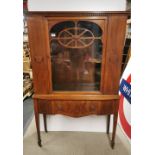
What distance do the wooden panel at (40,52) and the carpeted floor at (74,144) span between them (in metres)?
0.73

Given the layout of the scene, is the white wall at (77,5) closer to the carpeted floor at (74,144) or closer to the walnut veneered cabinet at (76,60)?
the walnut veneered cabinet at (76,60)

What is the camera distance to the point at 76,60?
1.47 m

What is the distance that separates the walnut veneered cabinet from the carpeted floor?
509 mm

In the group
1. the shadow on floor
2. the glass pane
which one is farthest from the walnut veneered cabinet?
the shadow on floor

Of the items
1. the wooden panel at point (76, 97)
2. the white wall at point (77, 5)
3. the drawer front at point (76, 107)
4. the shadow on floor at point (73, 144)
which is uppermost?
the white wall at point (77, 5)

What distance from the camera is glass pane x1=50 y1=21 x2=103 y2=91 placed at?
1.30 m

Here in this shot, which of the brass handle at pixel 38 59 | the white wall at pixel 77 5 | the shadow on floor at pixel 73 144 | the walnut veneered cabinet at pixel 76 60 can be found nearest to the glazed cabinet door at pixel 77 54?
the walnut veneered cabinet at pixel 76 60

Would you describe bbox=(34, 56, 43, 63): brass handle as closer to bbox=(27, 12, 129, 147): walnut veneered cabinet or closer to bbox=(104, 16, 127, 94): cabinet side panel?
bbox=(27, 12, 129, 147): walnut veneered cabinet

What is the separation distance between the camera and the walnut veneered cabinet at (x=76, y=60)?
1.24 metres

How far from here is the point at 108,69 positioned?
52.6 inches

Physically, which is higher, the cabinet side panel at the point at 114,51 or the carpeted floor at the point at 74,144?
the cabinet side panel at the point at 114,51
